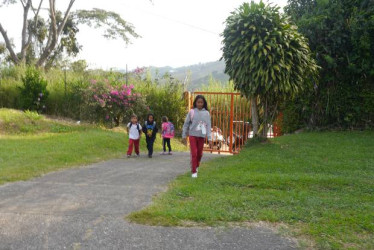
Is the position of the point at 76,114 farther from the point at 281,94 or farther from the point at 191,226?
the point at 191,226

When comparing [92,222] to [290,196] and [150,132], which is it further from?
[150,132]

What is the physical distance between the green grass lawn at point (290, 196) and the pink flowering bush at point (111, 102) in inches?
290

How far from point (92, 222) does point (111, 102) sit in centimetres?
1109

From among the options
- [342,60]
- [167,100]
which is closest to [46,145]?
[167,100]

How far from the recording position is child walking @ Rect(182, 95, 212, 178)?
7.38 meters

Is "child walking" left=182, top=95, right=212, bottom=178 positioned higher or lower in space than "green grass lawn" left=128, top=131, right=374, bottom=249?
higher

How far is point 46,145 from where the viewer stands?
433 inches

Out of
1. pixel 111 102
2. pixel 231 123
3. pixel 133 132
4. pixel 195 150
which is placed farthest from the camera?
pixel 111 102

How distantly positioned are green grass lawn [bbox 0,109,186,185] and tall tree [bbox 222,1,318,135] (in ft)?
14.7

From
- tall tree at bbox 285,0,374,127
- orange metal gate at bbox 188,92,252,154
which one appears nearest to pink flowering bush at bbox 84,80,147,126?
orange metal gate at bbox 188,92,252,154

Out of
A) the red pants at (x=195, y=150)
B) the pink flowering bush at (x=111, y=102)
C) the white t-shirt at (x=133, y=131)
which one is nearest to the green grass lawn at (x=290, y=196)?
the red pants at (x=195, y=150)

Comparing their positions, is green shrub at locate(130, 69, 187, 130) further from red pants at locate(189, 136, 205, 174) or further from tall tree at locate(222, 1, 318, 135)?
red pants at locate(189, 136, 205, 174)

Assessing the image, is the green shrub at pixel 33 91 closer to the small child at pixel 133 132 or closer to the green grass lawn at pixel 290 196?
the small child at pixel 133 132

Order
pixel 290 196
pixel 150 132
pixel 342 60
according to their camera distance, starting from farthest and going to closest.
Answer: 1. pixel 342 60
2. pixel 150 132
3. pixel 290 196
